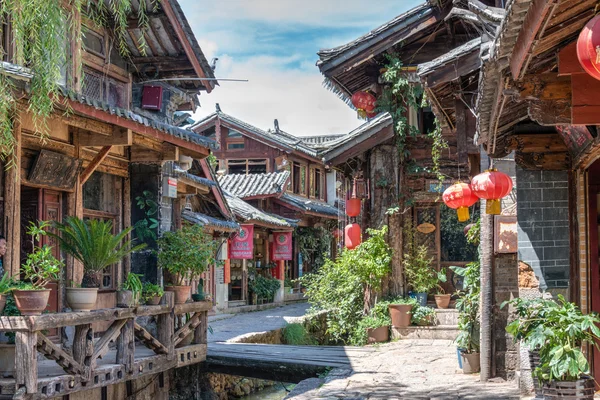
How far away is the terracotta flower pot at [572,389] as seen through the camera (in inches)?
247

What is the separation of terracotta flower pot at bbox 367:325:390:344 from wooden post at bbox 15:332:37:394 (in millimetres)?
8288

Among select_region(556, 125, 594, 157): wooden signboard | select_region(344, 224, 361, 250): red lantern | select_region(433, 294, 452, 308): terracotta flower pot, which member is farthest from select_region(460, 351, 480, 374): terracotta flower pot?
select_region(344, 224, 361, 250): red lantern

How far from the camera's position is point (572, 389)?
20.6ft

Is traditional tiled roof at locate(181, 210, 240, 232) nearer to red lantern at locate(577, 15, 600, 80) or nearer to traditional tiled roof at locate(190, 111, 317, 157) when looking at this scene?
traditional tiled roof at locate(190, 111, 317, 157)

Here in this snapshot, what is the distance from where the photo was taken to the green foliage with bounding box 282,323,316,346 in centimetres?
1825

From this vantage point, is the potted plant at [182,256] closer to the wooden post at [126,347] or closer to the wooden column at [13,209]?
the wooden post at [126,347]

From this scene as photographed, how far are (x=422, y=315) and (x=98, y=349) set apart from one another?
7630 millimetres

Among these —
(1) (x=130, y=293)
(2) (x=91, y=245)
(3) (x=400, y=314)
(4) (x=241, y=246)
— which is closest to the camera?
(2) (x=91, y=245)

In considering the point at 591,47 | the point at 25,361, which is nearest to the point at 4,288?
the point at 25,361

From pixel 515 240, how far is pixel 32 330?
555 cm

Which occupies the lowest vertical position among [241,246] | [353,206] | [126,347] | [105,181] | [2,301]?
[126,347]

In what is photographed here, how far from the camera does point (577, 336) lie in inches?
252

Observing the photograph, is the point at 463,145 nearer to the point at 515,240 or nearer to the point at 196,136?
the point at 515,240

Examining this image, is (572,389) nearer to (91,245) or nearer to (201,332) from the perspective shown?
(91,245)
